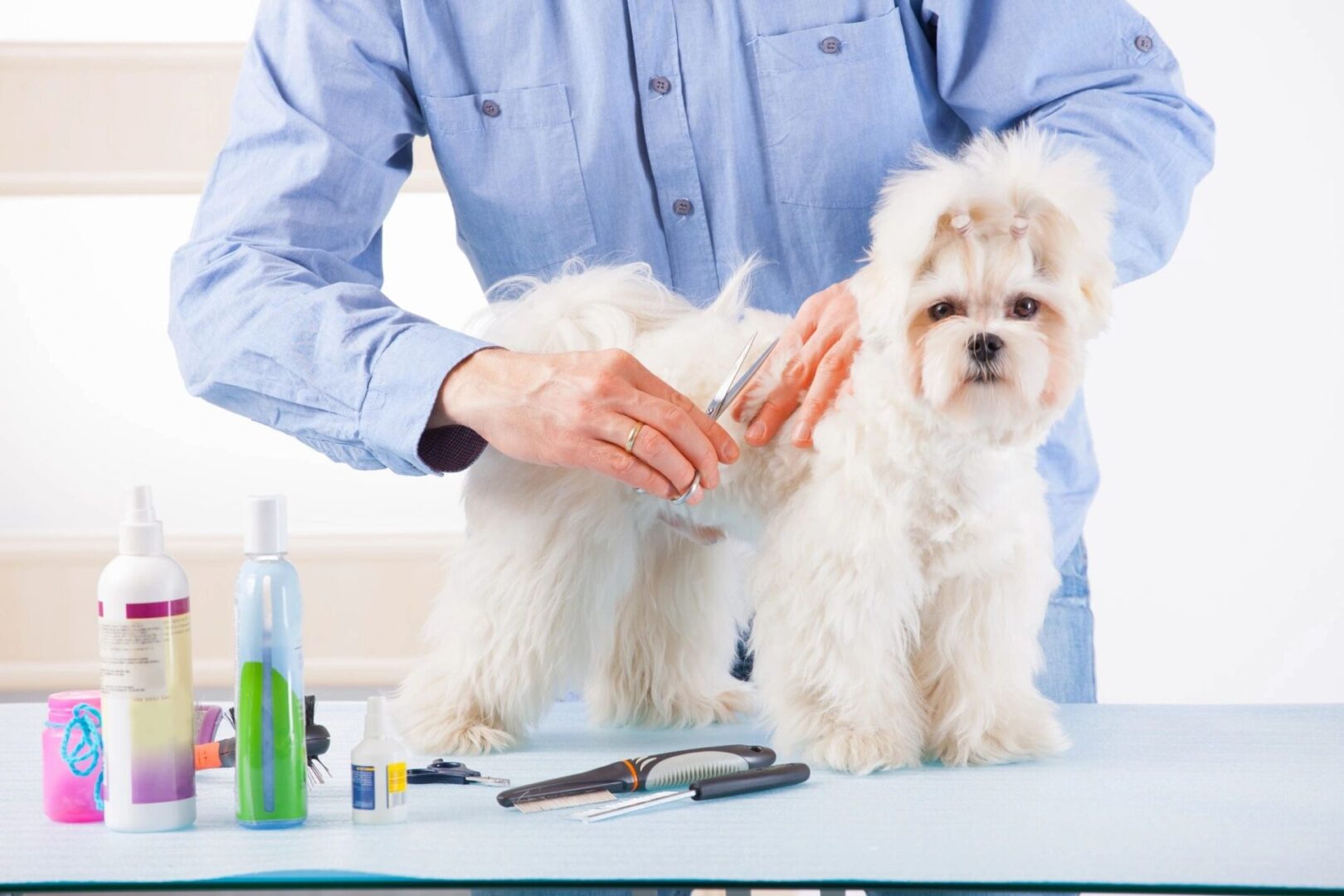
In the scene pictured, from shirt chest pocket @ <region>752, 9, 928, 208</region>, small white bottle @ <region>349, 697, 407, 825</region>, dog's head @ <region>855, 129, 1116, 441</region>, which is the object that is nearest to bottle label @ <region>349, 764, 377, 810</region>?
small white bottle @ <region>349, 697, 407, 825</region>

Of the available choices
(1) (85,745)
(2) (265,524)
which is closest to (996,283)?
(2) (265,524)

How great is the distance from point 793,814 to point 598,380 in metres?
0.38

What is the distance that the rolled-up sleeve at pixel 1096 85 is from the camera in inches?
54.2

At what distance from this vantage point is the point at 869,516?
1.14 m

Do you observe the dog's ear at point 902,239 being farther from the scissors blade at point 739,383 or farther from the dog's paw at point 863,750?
the dog's paw at point 863,750

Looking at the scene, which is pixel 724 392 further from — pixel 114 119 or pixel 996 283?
pixel 114 119

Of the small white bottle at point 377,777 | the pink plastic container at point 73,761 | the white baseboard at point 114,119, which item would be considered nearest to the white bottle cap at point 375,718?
the small white bottle at point 377,777

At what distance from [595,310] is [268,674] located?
488 mm

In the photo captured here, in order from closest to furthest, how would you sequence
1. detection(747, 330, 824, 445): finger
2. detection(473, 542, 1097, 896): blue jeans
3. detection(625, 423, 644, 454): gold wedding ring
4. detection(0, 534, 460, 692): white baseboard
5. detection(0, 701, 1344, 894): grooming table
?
detection(0, 701, 1344, 894): grooming table, detection(625, 423, 644, 454): gold wedding ring, detection(747, 330, 824, 445): finger, detection(473, 542, 1097, 896): blue jeans, detection(0, 534, 460, 692): white baseboard

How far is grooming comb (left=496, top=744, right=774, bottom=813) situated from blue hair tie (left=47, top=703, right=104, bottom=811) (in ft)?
1.02

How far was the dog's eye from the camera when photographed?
1.09 metres

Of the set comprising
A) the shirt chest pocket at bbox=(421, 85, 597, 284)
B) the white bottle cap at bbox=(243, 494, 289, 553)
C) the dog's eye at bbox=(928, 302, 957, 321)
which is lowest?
the white bottle cap at bbox=(243, 494, 289, 553)

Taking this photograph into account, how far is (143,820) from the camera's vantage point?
3.21ft

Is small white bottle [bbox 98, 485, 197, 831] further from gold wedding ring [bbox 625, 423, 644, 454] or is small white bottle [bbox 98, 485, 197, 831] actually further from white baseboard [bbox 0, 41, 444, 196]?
white baseboard [bbox 0, 41, 444, 196]
